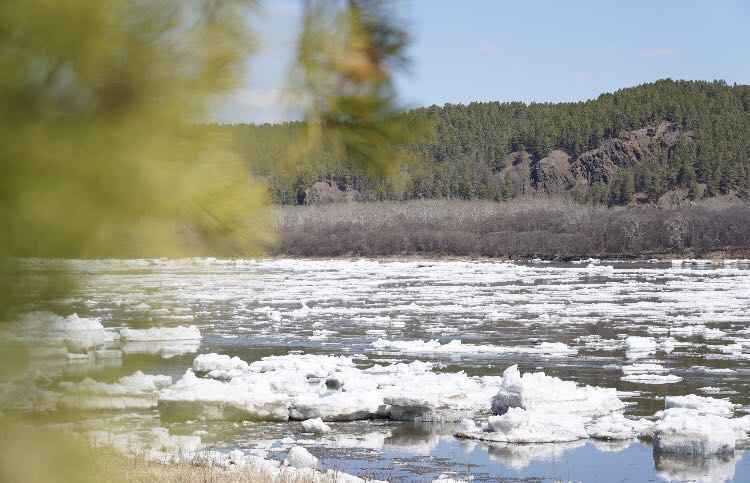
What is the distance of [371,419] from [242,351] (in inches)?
374

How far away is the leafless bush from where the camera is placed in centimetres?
10244

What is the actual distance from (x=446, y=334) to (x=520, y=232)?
3366 inches

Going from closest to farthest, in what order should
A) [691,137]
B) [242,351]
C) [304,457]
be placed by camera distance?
[304,457]
[242,351]
[691,137]

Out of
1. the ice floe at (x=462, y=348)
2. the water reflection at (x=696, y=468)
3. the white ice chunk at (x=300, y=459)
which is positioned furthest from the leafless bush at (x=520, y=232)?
the white ice chunk at (x=300, y=459)

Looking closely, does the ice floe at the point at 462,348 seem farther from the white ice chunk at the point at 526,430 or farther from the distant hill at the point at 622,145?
the distant hill at the point at 622,145

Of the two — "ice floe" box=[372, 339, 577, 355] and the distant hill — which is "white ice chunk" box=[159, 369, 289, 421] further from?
the distant hill

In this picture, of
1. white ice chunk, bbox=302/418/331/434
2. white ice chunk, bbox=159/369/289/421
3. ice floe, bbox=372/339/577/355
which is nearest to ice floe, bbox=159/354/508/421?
white ice chunk, bbox=159/369/289/421

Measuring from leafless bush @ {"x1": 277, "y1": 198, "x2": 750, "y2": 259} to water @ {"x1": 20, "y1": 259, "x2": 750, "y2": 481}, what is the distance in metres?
50.5

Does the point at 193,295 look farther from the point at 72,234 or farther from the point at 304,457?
the point at 304,457

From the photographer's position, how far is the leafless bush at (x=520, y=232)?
102438 mm

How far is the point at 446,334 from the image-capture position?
28.6 m

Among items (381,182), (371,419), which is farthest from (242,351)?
(381,182)

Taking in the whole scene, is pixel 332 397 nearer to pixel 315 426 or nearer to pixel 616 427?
pixel 315 426

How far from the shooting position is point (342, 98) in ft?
4.37
